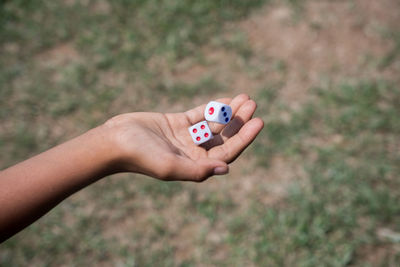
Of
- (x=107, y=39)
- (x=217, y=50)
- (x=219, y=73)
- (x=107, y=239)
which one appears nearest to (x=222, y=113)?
(x=107, y=239)

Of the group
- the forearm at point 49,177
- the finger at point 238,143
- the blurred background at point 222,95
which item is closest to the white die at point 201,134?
the finger at point 238,143

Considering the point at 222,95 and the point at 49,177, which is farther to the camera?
the point at 222,95

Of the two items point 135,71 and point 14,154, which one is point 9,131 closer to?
point 14,154

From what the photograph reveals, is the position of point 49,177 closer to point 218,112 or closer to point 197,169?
point 197,169

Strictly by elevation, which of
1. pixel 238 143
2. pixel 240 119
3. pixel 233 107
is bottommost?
pixel 238 143

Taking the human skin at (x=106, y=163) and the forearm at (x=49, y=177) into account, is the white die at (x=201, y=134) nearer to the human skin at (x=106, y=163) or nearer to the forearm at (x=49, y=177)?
the human skin at (x=106, y=163)

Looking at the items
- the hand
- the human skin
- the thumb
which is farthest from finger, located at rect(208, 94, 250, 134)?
the thumb

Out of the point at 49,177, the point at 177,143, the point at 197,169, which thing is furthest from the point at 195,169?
the point at 49,177
